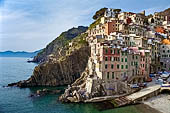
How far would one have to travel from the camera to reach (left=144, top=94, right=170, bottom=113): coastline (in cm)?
3647

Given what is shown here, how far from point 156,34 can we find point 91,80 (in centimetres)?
4907

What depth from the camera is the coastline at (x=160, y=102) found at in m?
36.5

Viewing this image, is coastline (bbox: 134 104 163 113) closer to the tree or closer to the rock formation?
the rock formation

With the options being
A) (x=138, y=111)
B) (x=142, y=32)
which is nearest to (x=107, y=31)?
(x=142, y=32)

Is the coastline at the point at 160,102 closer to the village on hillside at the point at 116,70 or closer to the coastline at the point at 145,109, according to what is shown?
the coastline at the point at 145,109

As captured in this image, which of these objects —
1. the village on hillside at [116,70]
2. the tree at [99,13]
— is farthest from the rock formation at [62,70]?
the tree at [99,13]

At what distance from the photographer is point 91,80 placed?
44.5 m

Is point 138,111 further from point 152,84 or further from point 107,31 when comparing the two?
point 107,31

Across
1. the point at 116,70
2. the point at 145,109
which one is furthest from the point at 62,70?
the point at 145,109

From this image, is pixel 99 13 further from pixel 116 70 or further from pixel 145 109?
pixel 145 109

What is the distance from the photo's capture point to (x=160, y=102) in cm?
3994

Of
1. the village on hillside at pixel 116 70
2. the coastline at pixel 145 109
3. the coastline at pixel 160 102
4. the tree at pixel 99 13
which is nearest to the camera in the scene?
the coastline at pixel 145 109

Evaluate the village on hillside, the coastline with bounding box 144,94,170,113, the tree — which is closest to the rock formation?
the village on hillside

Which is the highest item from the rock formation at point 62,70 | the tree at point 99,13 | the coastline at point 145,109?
the tree at point 99,13
